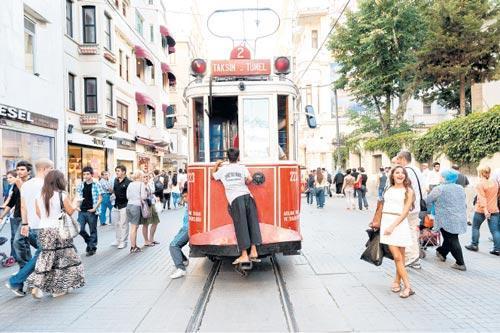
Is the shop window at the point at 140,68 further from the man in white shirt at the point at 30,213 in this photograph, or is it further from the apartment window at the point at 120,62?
the man in white shirt at the point at 30,213

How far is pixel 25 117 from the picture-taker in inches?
587

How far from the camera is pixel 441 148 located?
1794 centimetres

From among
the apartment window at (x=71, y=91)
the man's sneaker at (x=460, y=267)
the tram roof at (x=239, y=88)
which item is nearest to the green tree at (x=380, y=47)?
the apartment window at (x=71, y=91)

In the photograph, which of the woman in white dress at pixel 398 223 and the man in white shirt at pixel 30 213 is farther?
the man in white shirt at pixel 30 213

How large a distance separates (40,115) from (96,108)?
5318 mm

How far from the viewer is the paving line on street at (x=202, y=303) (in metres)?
4.90

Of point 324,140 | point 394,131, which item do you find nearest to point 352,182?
point 394,131

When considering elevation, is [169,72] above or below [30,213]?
above

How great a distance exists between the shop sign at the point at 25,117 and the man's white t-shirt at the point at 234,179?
9.80m

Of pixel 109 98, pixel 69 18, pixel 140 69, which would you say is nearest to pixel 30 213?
pixel 69 18

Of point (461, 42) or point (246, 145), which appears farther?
point (461, 42)

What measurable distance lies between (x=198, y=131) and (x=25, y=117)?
32.2 ft

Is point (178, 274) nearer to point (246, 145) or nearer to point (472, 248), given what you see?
point (246, 145)

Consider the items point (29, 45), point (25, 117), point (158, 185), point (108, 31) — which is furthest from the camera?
point (108, 31)
